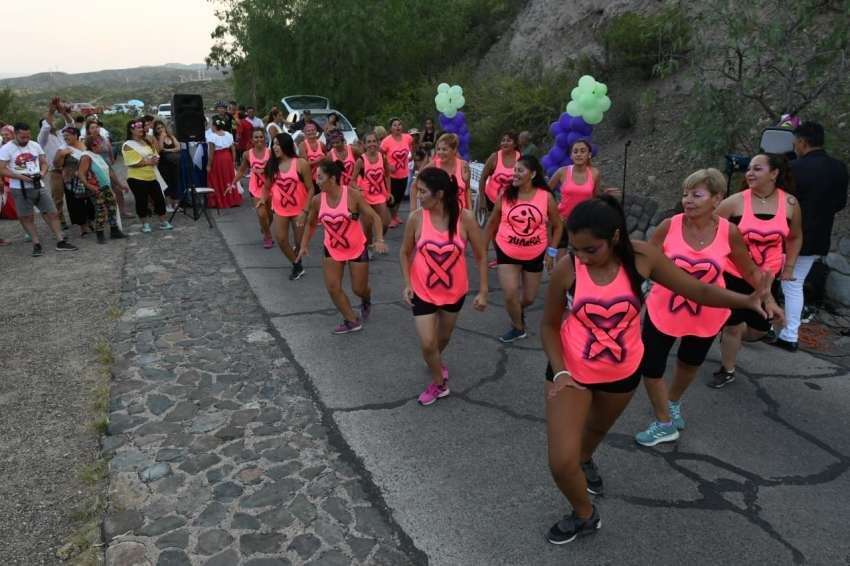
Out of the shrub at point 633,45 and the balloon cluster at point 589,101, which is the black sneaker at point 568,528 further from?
the shrub at point 633,45

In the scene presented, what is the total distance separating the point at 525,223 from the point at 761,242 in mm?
1849

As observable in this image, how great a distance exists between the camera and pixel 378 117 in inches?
875

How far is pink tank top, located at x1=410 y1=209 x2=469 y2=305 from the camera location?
4.56 meters

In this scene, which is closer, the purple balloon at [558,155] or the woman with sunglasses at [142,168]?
the purple balloon at [558,155]

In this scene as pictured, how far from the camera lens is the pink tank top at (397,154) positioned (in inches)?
385

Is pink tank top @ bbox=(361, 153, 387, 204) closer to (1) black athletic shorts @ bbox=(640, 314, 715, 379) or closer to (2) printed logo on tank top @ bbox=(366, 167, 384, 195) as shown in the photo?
(2) printed logo on tank top @ bbox=(366, 167, 384, 195)

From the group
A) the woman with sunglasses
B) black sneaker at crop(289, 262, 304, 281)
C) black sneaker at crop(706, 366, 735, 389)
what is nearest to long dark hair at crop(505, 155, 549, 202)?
black sneaker at crop(706, 366, 735, 389)

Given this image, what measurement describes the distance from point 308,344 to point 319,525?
2.69 metres

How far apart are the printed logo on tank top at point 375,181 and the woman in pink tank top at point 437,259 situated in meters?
4.11

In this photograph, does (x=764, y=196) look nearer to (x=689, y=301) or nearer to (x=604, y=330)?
(x=689, y=301)

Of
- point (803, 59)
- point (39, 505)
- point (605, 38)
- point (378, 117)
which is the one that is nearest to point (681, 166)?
point (803, 59)

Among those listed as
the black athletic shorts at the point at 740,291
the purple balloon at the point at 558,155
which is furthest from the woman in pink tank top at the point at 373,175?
the black athletic shorts at the point at 740,291

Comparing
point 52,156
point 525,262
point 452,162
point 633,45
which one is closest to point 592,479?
point 525,262

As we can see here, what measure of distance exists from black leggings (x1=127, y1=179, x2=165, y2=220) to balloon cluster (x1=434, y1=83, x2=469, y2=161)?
5.23 meters
